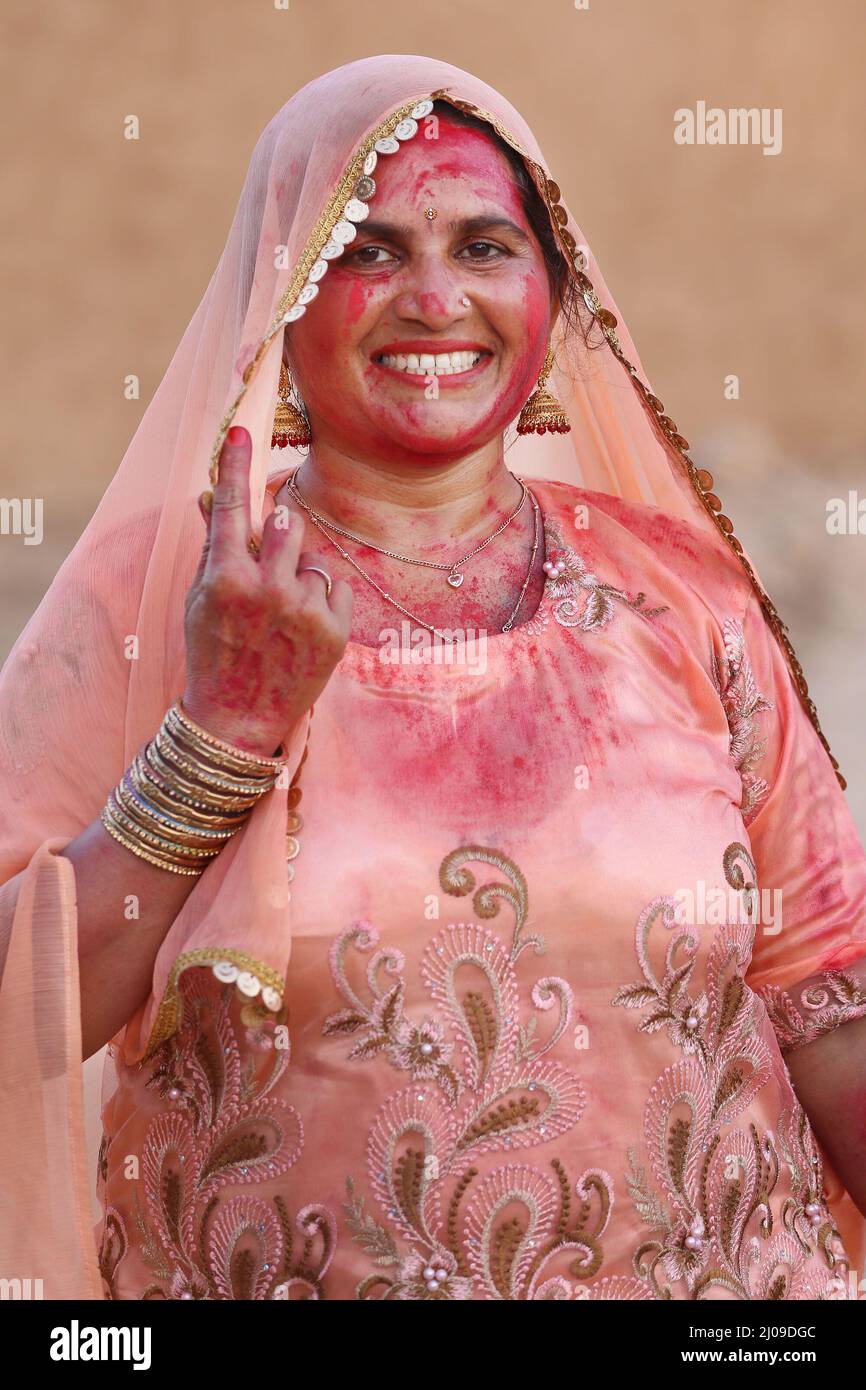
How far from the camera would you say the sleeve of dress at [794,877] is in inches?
65.7

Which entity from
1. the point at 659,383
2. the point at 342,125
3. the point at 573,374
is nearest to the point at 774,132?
the point at 659,383

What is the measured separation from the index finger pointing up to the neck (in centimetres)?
22

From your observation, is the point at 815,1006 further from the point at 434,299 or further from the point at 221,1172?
the point at 434,299

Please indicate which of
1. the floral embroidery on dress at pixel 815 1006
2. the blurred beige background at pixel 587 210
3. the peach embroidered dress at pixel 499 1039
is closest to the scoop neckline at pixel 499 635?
the peach embroidered dress at pixel 499 1039

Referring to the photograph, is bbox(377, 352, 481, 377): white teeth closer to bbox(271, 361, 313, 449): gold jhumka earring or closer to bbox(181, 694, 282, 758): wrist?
bbox(271, 361, 313, 449): gold jhumka earring

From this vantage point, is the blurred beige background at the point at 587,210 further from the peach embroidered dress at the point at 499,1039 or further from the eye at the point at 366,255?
the peach embroidered dress at the point at 499,1039

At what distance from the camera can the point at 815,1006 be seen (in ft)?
5.48

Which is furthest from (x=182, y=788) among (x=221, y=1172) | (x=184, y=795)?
(x=221, y=1172)

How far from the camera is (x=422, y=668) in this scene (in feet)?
5.13

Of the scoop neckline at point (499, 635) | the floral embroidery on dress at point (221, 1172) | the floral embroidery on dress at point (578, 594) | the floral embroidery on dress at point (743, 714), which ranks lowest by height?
the floral embroidery on dress at point (221, 1172)

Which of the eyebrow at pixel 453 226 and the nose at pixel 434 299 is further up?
the eyebrow at pixel 453 226

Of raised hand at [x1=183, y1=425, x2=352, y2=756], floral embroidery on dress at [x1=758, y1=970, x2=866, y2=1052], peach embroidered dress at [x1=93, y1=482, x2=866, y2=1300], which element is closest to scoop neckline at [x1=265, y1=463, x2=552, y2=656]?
Result: peach embroidered dress at [x1=93, y1=482, x2=866, y2=1300]

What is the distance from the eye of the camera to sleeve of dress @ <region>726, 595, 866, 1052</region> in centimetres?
167

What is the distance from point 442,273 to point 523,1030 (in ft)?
2.00
